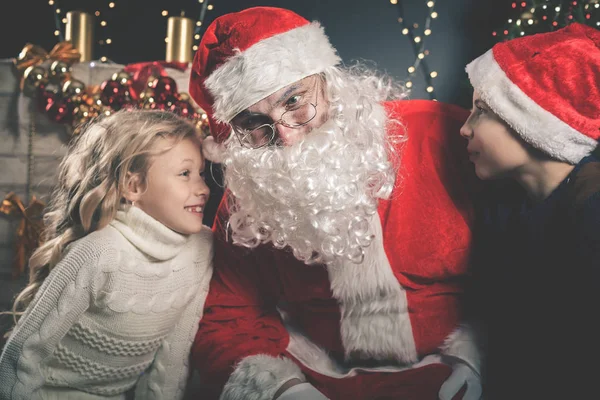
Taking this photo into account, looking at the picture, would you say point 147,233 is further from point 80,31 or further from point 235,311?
point 80,31

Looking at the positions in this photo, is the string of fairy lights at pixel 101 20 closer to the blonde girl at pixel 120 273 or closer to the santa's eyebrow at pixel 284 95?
the blonde girl at pixel 120 273

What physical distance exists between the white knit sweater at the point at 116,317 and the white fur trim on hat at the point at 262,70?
0.46 m

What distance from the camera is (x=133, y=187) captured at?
5.86 feet

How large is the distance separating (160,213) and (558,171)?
1.17 metres

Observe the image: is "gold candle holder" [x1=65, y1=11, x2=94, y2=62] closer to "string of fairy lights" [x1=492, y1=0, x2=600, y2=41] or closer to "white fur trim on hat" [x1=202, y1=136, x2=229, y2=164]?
"white fur trim on hat" [x1=202, y1=136, x2=229, y2=164]

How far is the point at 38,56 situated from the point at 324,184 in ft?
6.73

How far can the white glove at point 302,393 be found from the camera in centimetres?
143

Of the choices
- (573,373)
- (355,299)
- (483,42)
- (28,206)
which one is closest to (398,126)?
(355,299)

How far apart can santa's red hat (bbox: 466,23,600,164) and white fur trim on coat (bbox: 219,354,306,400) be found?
0.91 metres

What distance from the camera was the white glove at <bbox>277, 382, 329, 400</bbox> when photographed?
1433mm

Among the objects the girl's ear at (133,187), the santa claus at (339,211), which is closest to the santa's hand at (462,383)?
the santa claus at (339,211)

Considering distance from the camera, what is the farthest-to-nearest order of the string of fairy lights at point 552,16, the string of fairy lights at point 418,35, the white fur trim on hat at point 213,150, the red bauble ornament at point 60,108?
the string of fairy lights at point 418,35 → the red bauble ornament at point 60,108 → the string of fairy lights at point 552,16 → the white fur trim on hat at point 213,150

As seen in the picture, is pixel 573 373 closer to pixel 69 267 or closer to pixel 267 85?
pixel 267 85

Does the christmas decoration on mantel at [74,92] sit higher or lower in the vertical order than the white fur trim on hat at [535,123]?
lower
